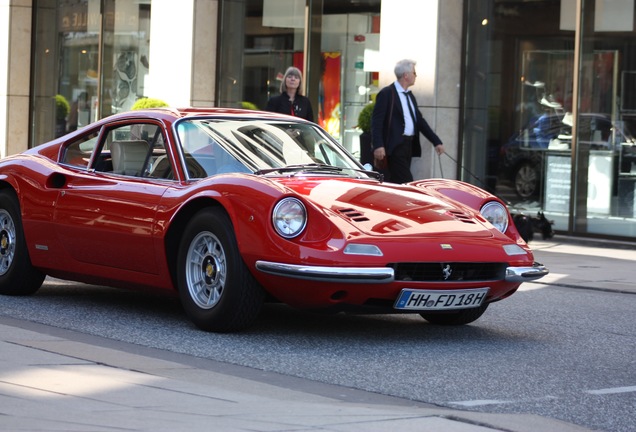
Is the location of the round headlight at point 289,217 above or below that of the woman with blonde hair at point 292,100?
below

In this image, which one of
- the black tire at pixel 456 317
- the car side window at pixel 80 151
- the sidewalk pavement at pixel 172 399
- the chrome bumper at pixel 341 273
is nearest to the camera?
the sidewalk pavement at pixel 172 399

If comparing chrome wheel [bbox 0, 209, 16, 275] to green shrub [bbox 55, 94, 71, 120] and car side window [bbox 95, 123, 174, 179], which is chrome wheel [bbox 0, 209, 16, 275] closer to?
car side window [bbox 95, 123, 174, 179]

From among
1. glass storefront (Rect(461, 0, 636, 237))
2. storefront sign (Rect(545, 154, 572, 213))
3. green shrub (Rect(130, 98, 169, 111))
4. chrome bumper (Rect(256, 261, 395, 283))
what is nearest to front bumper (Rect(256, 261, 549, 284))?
chrome bumper (Rect(256, 261, 395, 283))

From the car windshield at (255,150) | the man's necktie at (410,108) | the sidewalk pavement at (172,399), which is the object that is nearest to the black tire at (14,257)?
the car windshield at (255,150)

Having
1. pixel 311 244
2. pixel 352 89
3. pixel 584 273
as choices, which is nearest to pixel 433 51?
pixel 352 89

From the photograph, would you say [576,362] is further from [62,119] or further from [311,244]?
[62,119]

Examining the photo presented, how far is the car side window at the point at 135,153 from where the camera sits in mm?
8047

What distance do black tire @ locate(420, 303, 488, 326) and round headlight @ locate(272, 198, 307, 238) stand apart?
4.63 feet

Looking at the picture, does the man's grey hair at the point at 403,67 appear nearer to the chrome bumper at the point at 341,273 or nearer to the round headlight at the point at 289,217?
the round headlight at the point at 289,217

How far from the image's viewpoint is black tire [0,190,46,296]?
880 centimetres

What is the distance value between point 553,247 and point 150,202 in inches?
302

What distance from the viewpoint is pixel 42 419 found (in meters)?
4.61

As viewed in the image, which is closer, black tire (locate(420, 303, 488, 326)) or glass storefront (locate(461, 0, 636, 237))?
black tire (locate(420, 303, 488, 326))

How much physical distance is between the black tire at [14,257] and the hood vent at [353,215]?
2676 mm
